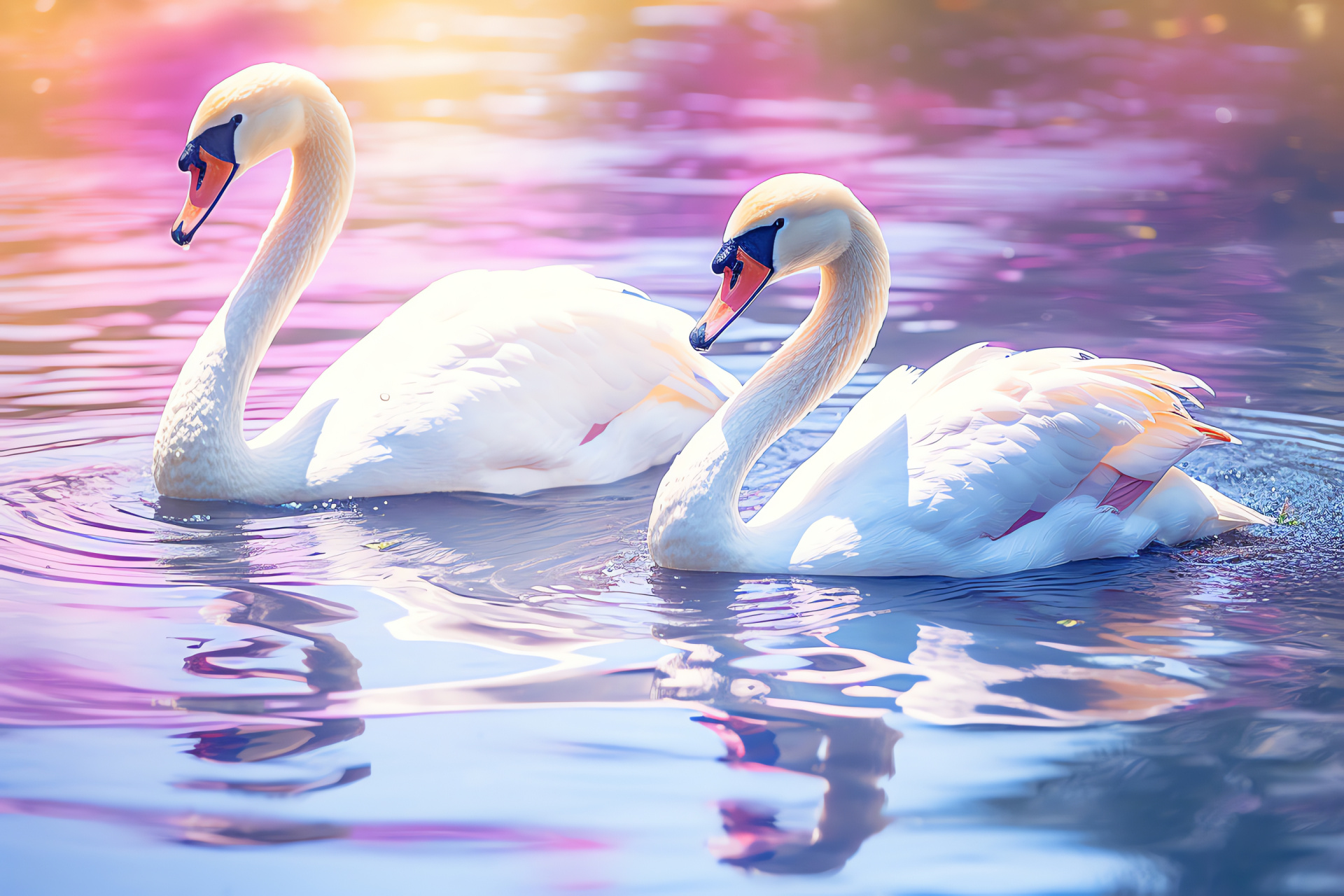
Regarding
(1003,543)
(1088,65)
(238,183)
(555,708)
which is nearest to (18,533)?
(555,708)

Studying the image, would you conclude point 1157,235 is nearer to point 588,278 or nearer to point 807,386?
point 588,278

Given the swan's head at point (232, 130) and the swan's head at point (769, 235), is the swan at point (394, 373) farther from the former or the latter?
the swan's head at point (769, 235)

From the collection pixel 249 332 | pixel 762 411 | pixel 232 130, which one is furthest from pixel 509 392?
pixel 232 130

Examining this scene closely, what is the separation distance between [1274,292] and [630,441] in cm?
522

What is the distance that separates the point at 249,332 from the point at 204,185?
2.04 ft

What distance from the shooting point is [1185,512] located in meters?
5.06

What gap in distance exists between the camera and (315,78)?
589 centimetres

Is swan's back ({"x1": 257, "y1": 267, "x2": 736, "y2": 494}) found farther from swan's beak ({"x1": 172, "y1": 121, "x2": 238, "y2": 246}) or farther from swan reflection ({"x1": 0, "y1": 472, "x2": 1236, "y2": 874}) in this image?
swan's beak ({"x1": 172, "y1": 121, "x2": 238, "y2": 246})

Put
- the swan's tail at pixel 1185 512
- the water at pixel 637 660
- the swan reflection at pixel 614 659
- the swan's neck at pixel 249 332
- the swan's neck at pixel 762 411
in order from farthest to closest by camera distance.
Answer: the swan's neck at pixel 249 332
the swan's tail at pixel 1185 512
the swan's neck at pixel 762 411
the swan reflection at pixel 614 659
the water at pixel 637 660

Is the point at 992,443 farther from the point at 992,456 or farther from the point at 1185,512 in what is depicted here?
the point at 1185,512

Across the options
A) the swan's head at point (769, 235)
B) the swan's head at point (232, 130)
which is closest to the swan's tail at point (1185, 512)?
the swan's head at point (769, 235)

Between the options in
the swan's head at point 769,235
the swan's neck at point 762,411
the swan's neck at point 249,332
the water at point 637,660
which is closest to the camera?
the water at point 637,660

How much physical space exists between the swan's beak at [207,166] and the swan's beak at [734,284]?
2.28 m

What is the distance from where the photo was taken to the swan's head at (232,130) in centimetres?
561
